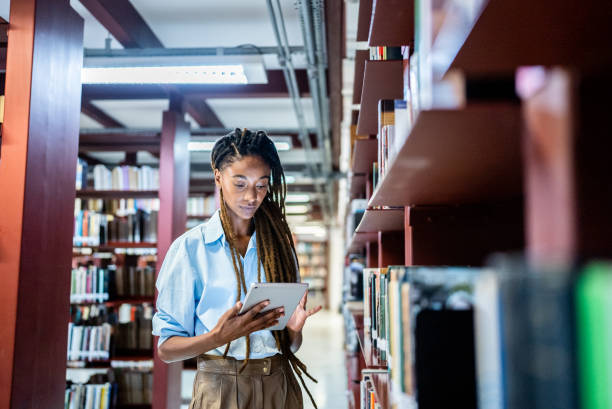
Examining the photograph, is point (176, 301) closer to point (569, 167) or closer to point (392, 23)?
point (392, 23)

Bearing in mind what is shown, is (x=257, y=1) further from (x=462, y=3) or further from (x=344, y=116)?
(x=462, y=3)

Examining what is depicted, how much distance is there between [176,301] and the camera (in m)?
1.54

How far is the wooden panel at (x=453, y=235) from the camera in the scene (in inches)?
57.4

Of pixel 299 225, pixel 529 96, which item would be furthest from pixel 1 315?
pixel 299 225

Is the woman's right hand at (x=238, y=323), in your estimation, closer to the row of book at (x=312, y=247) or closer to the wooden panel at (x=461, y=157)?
the wooden panel at (x=461, y=157)

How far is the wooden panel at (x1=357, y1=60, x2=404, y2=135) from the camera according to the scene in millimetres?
1865

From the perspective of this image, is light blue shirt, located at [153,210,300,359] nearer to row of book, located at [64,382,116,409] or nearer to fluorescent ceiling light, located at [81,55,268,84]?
fluorescent ceiling light, located at [81,55,268,84]

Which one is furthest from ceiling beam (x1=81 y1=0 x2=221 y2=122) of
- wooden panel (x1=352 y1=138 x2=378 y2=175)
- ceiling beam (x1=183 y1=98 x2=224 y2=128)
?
wooden panel (x1=352 y1=138 x2=378 y2=175)

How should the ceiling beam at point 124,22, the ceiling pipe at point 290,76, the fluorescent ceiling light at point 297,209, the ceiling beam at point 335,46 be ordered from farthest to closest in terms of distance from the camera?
the fluorescent ceiling light at point 297,209, the ceiling beam at point 124,22, the ceiling pipe at point 290,76, the ceiling beam at point 335,46

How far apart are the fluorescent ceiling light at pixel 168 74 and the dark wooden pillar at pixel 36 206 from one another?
1.09 metres

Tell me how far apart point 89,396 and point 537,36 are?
4.52 m

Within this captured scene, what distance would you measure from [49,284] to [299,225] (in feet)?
49.7

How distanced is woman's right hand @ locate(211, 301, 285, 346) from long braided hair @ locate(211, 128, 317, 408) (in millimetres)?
148

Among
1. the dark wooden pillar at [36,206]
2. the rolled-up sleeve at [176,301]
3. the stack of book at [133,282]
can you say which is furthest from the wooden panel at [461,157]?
the stack of book at [133,282]
